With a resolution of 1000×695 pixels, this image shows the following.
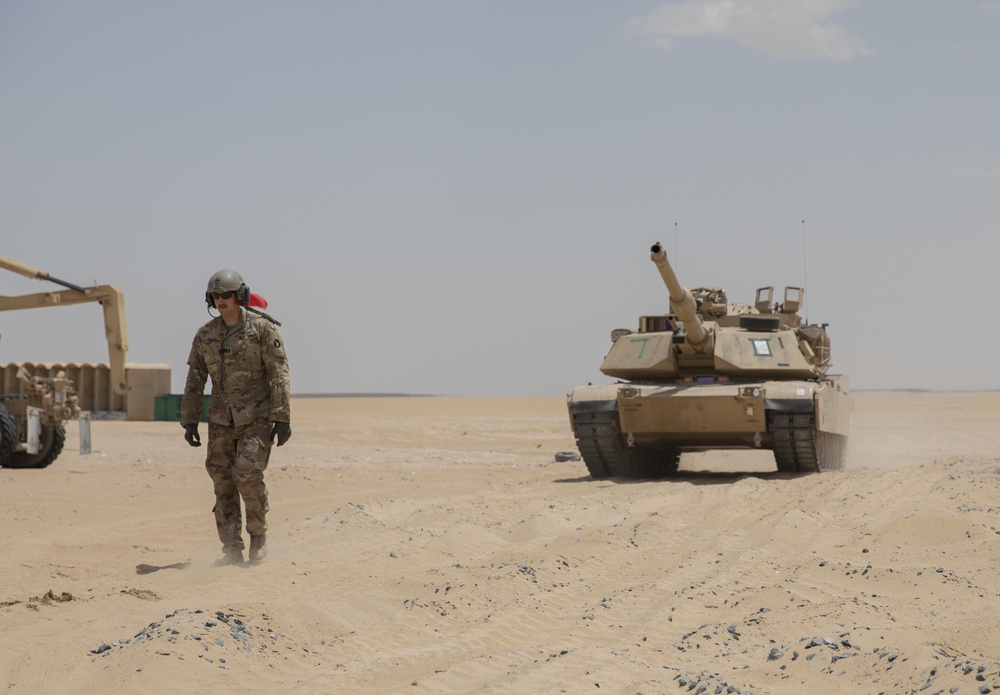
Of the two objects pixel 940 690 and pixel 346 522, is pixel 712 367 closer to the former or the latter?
pixel 346 522

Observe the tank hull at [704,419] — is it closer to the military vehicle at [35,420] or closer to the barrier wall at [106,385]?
the military vehicle at [35,420]

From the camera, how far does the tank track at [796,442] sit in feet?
50.2

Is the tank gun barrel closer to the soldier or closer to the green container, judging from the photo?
the soldier

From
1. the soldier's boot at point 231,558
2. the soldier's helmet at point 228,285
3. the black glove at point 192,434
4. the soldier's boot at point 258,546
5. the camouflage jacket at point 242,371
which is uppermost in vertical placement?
the soldier's helmet at point 228,285

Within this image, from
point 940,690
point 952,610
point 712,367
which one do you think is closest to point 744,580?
point 952,610

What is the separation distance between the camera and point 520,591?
7.06 meters

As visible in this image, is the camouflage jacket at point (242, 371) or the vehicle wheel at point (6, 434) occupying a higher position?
the camouflage jacket at point (242, 371)

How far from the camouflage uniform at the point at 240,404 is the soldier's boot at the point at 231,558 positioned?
2 centimetres

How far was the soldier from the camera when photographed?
8289 millimetres

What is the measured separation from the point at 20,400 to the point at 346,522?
9185 mm

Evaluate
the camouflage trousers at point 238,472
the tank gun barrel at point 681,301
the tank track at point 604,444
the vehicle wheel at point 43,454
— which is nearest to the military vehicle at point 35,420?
the vehicle wheel at point 43,454

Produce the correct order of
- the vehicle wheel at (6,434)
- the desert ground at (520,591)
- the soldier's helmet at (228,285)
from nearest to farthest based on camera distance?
1. the desert ground at (520,591)
2. the soldier's helmet at (228,285)
3. the vehicle wheel at (6,434)

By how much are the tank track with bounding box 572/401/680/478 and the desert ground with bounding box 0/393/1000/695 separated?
5.88ft

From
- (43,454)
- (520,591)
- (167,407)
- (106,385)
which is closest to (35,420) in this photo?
(43,454)
